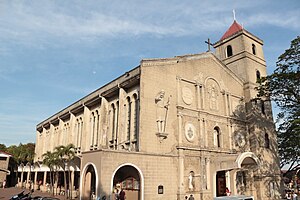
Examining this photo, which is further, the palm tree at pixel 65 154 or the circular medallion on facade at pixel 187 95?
the palm tree at pixel 65 154

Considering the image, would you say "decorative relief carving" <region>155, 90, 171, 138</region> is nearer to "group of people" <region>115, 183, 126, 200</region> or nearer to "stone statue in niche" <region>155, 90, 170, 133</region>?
"stone statue in niche" <region>155, 90, 170, 133</region>

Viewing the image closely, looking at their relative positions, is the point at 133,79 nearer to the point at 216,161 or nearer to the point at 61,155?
the point at 216,161

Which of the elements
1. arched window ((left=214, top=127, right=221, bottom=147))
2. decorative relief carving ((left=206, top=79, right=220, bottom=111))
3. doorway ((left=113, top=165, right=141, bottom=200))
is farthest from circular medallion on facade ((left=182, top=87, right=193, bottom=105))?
doorway ((left=113, top=165, right=141, bottom=200))

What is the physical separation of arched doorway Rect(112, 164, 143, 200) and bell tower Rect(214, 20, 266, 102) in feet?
58.3

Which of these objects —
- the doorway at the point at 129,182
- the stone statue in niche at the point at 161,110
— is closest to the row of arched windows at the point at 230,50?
the stone statue in niche at the point at 161,110

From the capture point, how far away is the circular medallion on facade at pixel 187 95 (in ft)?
85.1

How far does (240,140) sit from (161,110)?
A: 11.6m

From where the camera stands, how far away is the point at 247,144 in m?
30.2

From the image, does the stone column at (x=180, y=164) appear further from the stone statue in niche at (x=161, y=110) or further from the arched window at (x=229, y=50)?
the arched window at (x=229, y=50)

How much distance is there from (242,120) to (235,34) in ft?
37.0

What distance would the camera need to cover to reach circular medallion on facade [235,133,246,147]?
2928 cm

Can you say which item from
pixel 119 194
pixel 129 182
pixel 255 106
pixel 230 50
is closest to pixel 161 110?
pixel 129 182

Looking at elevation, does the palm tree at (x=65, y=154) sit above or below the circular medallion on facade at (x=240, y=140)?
below

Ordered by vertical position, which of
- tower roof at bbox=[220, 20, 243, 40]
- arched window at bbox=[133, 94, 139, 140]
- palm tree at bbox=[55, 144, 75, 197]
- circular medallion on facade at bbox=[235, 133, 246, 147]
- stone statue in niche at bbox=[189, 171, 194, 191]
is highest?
tower roof at bbox=[220, 20, 243, 40]
